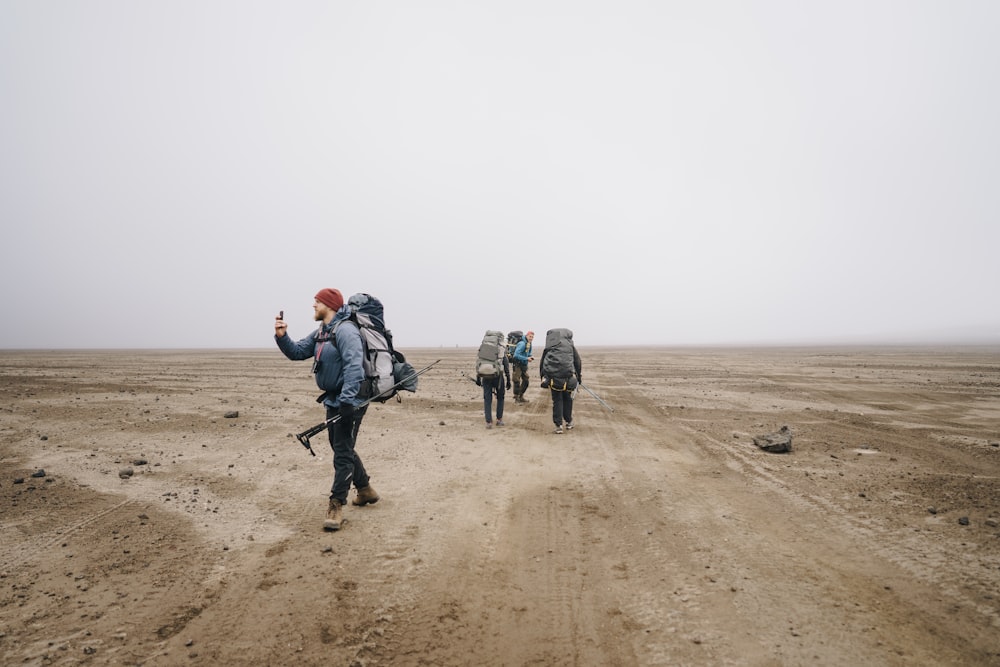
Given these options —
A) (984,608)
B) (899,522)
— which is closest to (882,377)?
(899,522)

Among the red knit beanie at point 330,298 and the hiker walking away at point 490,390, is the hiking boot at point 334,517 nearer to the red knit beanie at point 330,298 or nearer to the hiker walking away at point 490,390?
the red knit beanie at point 330,298

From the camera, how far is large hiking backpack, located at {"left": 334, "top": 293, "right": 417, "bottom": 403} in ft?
18.0

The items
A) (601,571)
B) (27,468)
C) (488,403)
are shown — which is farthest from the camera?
(488,403)

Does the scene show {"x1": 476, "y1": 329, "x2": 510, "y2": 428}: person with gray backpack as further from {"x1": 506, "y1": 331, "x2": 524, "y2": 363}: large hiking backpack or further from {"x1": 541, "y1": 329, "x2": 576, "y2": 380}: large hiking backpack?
{"x1": 506, "y1": 331, "x2": 524, "y2": 363}: large hiking backpack

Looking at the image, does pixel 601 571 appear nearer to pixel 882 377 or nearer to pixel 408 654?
pixel 408 654

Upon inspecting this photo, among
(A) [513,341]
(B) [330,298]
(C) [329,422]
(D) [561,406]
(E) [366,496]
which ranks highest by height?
(B) [330,298]

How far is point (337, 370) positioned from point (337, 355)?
0.18 metres

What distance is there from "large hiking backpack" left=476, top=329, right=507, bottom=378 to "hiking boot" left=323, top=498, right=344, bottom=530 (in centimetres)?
601

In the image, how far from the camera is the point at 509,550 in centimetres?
481

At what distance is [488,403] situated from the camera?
37.7 feet

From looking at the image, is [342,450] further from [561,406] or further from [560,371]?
[561,406]

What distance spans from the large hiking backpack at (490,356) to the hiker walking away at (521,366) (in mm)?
2347

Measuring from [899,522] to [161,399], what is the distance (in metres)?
20.2

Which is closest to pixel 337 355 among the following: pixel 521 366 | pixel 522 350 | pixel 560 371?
pixel 560 371
